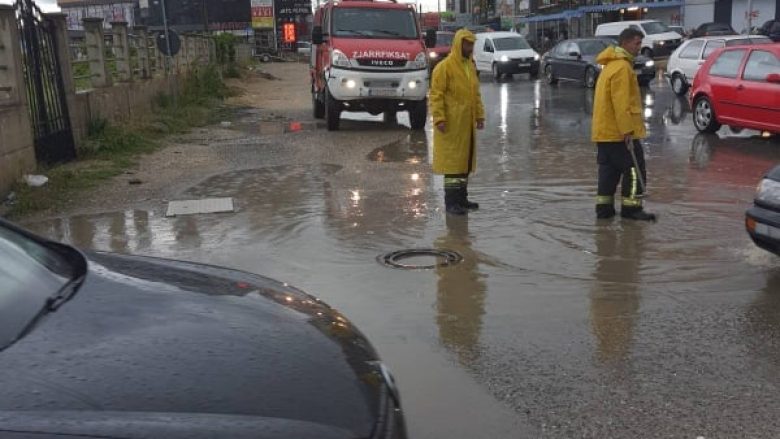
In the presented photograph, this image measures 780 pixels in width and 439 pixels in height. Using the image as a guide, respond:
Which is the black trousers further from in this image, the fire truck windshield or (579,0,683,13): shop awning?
(579,0,683,13): shop awning

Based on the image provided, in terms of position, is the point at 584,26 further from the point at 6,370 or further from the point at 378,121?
the point at 6,370

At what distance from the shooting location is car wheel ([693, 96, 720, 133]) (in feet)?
42.0

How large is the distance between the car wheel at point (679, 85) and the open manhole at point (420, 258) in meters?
15.4

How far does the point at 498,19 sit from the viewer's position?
82.8m

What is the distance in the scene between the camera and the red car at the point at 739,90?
11133 mm

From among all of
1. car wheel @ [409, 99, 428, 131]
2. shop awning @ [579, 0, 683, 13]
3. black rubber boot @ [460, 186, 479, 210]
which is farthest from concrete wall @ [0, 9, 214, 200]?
shop awning @ [579, 0, 683, 13]

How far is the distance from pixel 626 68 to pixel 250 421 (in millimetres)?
5706

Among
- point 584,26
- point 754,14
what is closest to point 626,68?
point 754,14

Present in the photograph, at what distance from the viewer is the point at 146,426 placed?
184cm

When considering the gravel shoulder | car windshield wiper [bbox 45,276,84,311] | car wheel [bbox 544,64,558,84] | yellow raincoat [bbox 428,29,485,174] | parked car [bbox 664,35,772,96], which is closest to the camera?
car windshield wiper [bbox 45,276,84,311]

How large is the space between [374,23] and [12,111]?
7606 millimetres

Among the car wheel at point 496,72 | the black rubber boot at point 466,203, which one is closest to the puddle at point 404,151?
the black rubber boot at point 466,203

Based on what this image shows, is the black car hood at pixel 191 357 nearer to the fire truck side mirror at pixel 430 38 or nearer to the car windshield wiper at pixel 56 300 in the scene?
the car windshield wiper at pixel 56 300

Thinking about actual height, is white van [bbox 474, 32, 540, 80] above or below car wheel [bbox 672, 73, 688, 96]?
above
